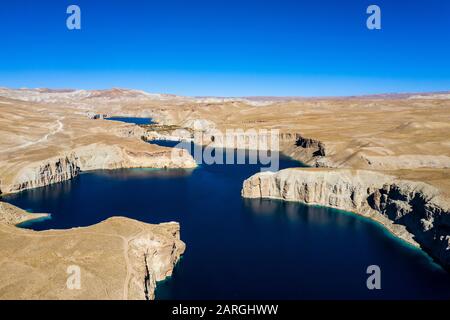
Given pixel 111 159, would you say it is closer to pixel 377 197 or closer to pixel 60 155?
pixel 60 155

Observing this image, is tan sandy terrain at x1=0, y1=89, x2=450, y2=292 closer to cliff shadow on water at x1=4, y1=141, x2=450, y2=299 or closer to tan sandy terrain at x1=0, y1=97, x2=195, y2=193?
tan sandy terrain at x1=0, y1=97, x2=195, y2=193

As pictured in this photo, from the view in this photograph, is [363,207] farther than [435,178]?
Yes

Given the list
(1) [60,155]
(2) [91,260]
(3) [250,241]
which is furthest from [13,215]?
(1) [60,155]

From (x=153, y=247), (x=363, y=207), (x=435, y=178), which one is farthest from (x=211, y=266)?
(x=435, y=178)

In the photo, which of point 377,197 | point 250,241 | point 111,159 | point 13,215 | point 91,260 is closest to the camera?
point 91,260

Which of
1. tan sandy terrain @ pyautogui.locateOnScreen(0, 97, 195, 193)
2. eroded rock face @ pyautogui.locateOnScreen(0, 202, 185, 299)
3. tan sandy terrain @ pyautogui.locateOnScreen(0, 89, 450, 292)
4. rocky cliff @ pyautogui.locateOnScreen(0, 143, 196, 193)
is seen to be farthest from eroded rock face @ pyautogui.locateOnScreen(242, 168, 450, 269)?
tan sandy terrain @ pyautogui.locateOnScreen(0, 97, 195, 193)

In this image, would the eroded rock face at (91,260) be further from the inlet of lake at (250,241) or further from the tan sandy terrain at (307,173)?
the inlet of lake at (250,241)
